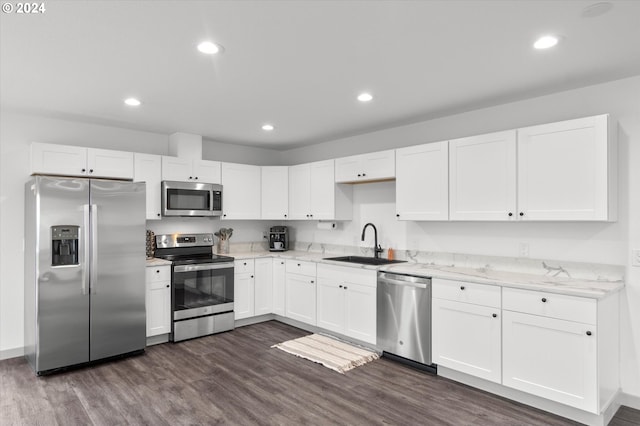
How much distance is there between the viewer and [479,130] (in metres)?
3.86

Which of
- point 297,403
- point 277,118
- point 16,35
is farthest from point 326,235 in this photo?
point 16,35

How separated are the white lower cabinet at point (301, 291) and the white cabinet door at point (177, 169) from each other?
5.57 feet

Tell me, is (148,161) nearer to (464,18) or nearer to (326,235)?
(326,235)

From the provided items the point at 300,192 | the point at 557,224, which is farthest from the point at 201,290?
the point at 557,224

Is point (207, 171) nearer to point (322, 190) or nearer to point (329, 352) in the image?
point (322, 190)

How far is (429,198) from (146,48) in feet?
9.03

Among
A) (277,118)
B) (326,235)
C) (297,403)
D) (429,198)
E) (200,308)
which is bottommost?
(297,403)

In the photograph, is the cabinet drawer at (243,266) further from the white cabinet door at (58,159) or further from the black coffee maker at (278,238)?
the white cabinet door at (58,159)

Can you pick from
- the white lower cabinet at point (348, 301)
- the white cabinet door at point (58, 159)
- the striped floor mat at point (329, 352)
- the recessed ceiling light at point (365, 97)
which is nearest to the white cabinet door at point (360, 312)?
the white lower cabinet at point (348, 301)

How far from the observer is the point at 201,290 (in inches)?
185

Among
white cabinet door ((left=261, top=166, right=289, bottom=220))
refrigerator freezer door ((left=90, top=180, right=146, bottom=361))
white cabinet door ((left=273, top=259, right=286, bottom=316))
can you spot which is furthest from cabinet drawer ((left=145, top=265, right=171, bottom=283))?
white cabinet door ((left=261, top=166, right=289, bottom=220))

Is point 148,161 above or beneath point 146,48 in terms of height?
beneath

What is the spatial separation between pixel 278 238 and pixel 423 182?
103 inches

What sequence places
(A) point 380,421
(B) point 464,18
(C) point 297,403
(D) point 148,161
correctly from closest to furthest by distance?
(B) point 464,18
(A) point 380,421
(C) point 297,403
(D) point 148,161
